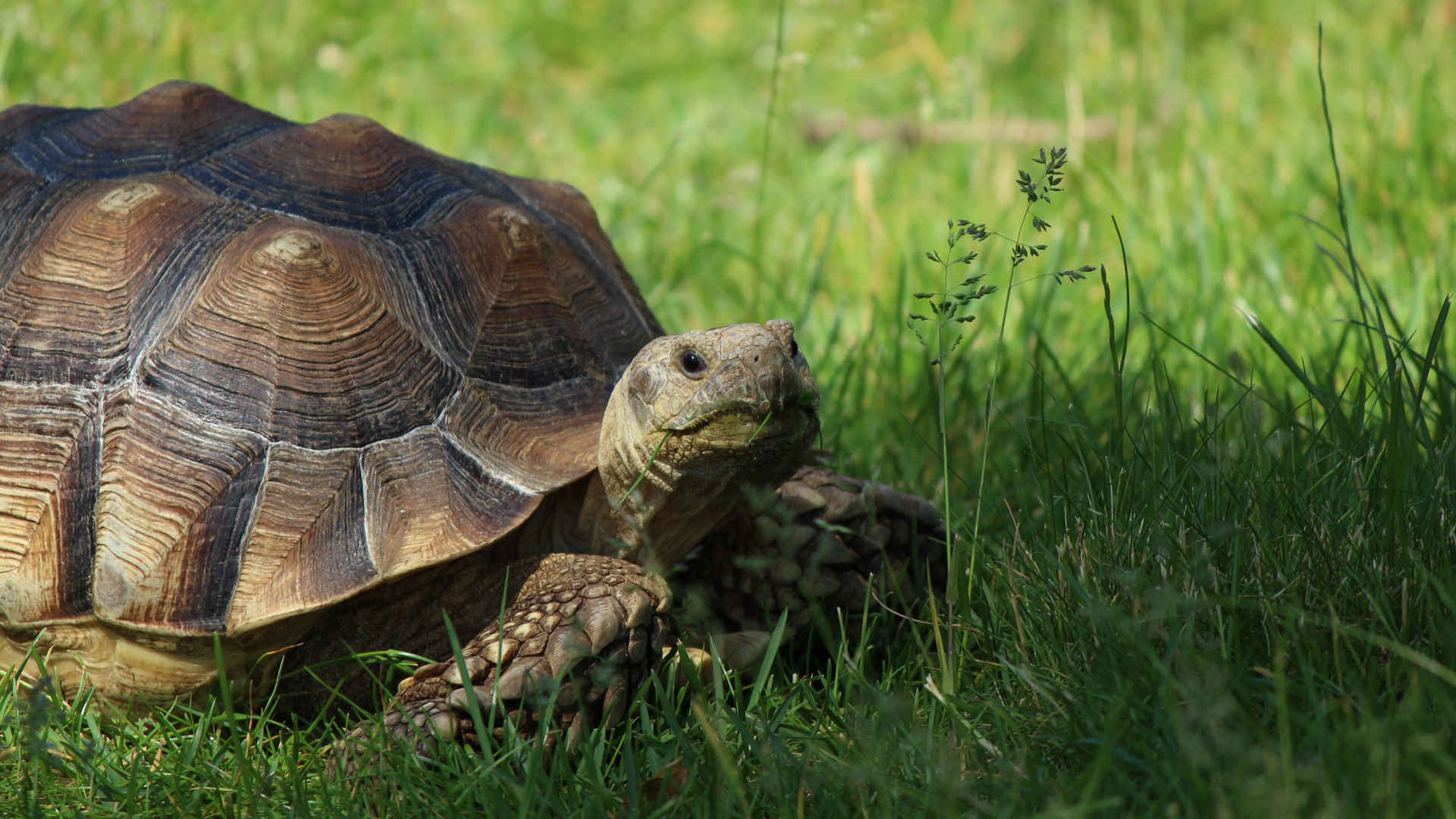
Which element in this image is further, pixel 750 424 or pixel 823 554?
pixel 823 554

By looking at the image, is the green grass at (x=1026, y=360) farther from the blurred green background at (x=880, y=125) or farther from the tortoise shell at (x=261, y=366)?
the tortoise shell at (x=261, y=366)

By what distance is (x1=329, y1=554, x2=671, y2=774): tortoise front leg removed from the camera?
201 centimetres

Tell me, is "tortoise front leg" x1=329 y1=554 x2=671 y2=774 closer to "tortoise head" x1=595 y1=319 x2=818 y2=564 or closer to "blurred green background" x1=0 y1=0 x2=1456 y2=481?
"tortoise head" x1=595 y1=319 x2=818 y2=564

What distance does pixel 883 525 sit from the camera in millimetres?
2641

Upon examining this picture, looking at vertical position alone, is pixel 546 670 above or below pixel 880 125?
below

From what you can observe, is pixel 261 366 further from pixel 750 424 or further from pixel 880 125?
pixel 880 125

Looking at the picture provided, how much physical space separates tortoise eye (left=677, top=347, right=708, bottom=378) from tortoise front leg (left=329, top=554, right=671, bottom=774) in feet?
1.23

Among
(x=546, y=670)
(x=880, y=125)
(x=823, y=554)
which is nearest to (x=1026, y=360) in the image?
(x=823, y=554)

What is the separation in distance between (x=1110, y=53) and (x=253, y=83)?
4.26 m

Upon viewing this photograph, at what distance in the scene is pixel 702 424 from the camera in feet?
6.94

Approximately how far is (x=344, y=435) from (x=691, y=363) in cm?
64

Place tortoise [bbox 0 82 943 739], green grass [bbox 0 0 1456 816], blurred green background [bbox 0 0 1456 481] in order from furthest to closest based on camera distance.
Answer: blurred green background [bbox 0 0 1456 481] → tortoise [bbox 0 82 943 739] → green grass [bbox 0 0 1456 816]

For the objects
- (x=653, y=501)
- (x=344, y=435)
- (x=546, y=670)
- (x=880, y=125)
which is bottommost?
(x=546, y=670)

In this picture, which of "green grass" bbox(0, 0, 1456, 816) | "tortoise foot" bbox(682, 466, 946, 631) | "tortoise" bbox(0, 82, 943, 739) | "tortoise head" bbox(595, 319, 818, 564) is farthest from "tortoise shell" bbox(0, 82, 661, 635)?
"tortoise foot" bbox(682, 466, 946, 631)
